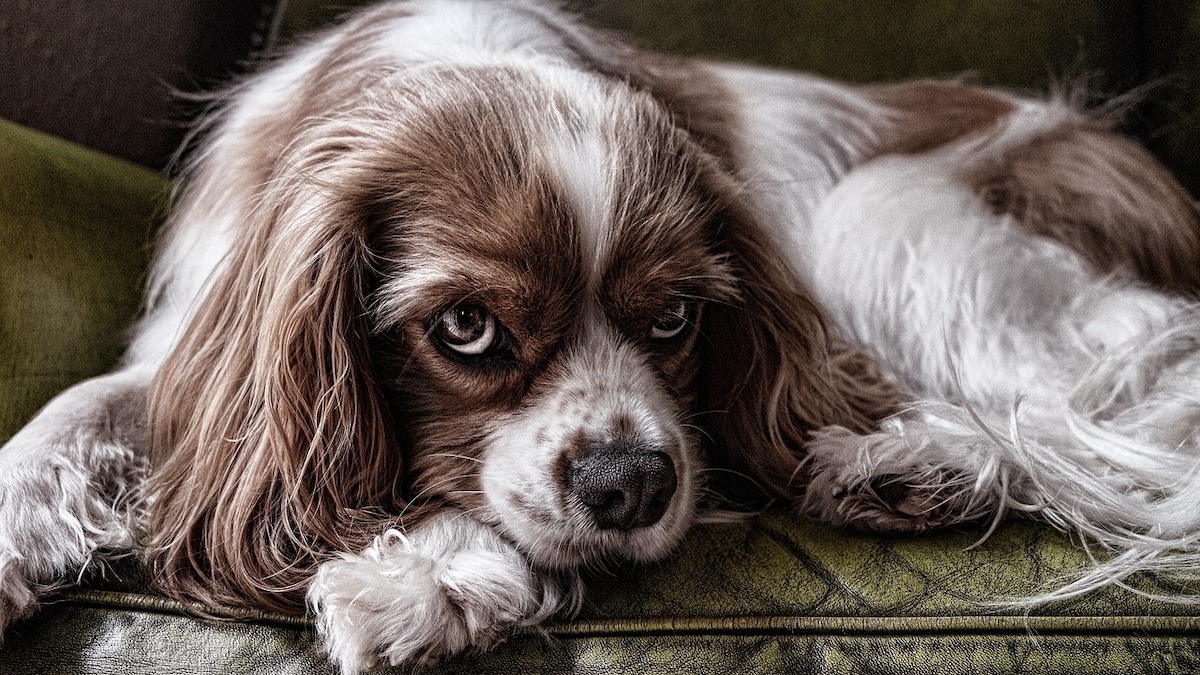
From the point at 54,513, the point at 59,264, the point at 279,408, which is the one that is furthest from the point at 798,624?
→ the point at 59,264

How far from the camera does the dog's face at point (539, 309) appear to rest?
5.14 feet

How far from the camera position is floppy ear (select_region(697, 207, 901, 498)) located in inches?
79.2

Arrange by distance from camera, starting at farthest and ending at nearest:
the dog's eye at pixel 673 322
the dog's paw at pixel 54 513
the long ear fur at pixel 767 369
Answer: the long ear fur at pixel 767 369, the dog's eye at pixel 673 322, the dog's paw at pixel 54 513

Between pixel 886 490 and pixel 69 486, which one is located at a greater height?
pixel 886 490

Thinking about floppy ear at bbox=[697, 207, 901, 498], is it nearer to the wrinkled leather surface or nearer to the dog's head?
the dog's head

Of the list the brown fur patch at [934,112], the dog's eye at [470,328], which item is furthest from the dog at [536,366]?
the brown fur patch at [934,112]

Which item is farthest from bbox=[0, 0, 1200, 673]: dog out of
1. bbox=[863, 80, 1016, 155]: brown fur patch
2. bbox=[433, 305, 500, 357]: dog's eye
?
bbox=[863, 80, 1016, 155]: brown fur patch

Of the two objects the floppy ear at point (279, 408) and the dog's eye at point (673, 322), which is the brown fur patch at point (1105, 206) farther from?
the floppy ear at point (279, 408)

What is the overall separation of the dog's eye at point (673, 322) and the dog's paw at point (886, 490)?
37 centimetres

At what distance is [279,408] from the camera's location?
1.65 meters

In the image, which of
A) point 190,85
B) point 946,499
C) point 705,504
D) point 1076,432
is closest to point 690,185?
point 705,504

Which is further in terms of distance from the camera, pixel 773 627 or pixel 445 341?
pixel 445 341

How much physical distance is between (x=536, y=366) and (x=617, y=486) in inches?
10.7

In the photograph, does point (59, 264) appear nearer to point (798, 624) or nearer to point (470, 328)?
point (470, 328)
